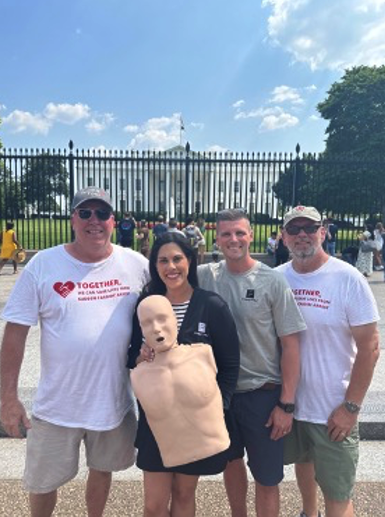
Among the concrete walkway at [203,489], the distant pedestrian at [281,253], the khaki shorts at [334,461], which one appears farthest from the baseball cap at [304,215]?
the distant pedestrian at [281,253]

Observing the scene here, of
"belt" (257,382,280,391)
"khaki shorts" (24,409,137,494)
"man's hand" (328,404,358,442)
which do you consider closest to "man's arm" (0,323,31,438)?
"khaki shorts" (24,409,137,494)

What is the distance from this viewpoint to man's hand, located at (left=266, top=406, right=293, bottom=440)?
2.28 metres

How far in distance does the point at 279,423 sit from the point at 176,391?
2.34 ft

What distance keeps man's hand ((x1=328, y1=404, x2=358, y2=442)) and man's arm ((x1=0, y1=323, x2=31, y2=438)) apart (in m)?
1.77

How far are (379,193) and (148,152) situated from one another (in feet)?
32.3

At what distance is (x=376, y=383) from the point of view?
175 inches

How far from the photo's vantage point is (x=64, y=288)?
2.29 metres

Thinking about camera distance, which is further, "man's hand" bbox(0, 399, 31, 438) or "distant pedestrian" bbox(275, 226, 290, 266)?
"distant pedestrian" bbox(275, 226, 290, 266)

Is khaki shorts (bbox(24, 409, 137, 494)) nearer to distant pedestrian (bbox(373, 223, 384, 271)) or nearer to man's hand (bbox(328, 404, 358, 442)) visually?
man's hand (bbox(328, 404, 358, 442))

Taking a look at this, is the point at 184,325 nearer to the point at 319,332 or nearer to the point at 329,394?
the point at 319,332

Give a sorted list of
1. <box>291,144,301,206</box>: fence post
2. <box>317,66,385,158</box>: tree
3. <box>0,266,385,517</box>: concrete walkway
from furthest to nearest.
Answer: <box>317,66,385,158</box>: tree < <box>291,144,301,206</box>: fence post < <box>0,266,385,517</box>: concrete walkway

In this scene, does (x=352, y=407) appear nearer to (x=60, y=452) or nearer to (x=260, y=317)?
(x=260, y=317)

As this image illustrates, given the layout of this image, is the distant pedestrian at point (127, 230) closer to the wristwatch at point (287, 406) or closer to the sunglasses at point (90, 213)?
the sunglasses at point (90, 213)

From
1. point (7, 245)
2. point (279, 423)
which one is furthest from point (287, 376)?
point (7, 245)
